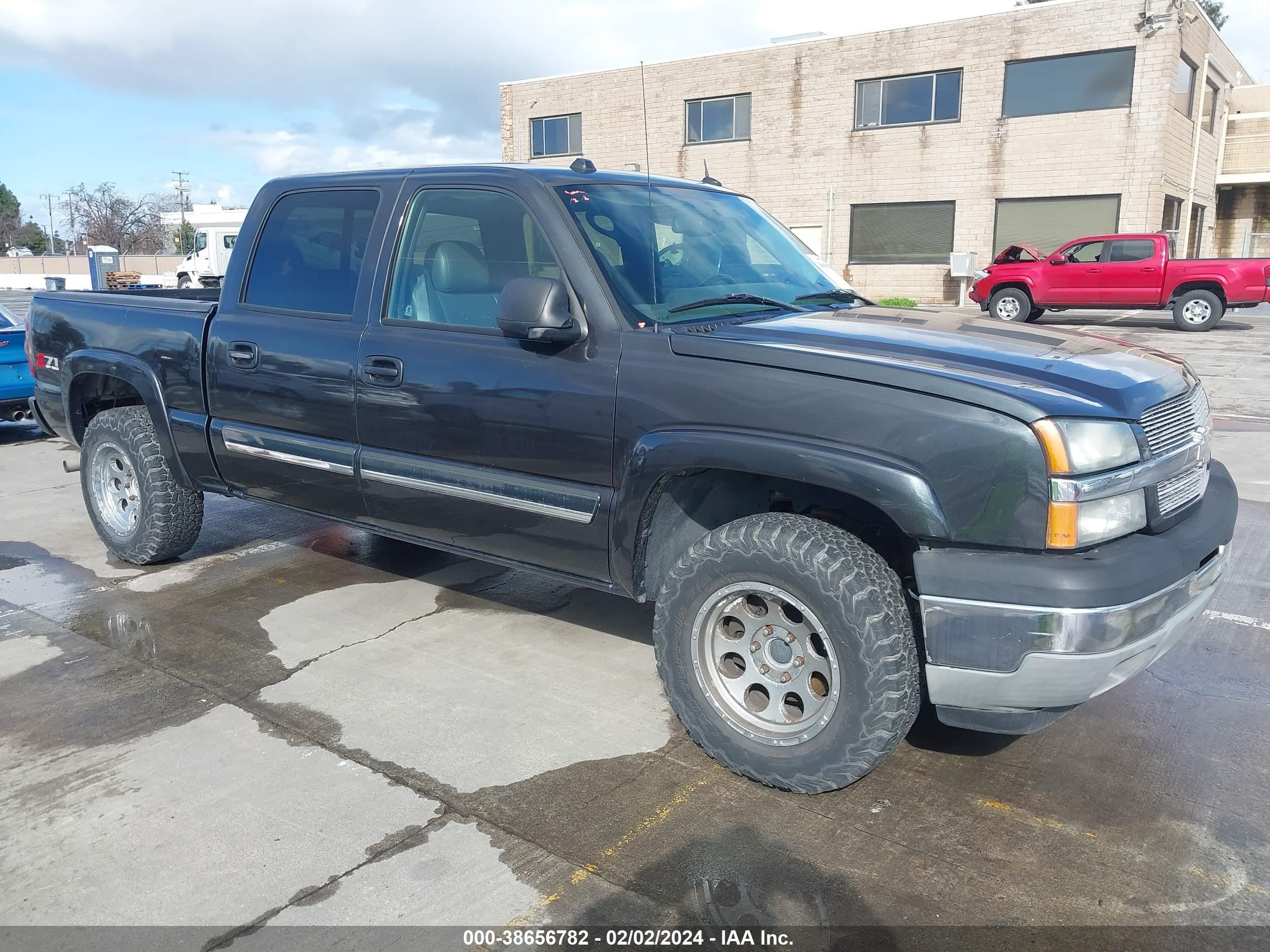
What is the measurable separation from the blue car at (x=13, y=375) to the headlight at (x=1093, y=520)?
937 centimetres

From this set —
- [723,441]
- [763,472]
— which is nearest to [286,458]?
[723,441]

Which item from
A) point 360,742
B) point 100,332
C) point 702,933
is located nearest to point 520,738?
point 360,742

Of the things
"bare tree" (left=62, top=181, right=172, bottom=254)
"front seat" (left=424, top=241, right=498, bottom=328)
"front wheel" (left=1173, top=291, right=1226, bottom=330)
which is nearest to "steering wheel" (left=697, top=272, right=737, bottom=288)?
"front seat" (left=424, top=241, right=498, bottom=328)

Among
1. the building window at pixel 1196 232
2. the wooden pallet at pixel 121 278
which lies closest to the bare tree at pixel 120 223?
the wooden pallet at pixel 121 278

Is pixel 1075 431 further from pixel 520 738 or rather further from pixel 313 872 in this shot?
pixel 313 872

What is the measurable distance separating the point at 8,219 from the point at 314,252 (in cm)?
9888

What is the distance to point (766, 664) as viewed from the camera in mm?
3154

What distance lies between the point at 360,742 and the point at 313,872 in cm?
75

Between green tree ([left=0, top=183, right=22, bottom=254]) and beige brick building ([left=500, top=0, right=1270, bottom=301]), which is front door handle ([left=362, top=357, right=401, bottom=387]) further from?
green tree ([left=0, top=183, right=22, bottom=254])

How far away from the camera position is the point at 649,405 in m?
3.23

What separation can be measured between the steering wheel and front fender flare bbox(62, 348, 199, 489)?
9.21 feet

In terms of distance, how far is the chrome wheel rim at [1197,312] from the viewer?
18.7 meters

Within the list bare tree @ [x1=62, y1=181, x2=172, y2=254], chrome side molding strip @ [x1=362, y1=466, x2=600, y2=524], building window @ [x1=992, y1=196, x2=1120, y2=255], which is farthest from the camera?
bare tree @ [x1=62, y1=181, x2=172, y2=254]

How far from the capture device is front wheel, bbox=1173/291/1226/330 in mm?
18594
